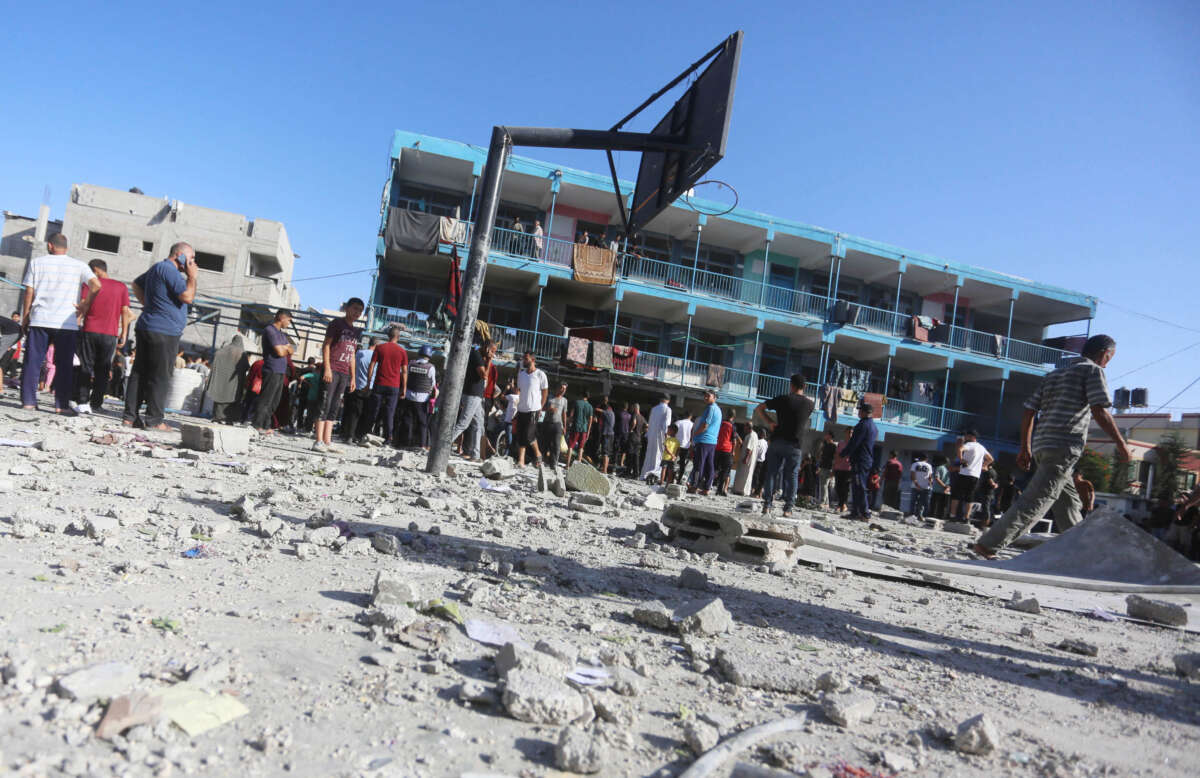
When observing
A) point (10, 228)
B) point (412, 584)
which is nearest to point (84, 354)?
point (412, 584)

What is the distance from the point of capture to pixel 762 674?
6.90 feet

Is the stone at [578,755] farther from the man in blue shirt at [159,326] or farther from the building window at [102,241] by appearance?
the building window at [102,241]

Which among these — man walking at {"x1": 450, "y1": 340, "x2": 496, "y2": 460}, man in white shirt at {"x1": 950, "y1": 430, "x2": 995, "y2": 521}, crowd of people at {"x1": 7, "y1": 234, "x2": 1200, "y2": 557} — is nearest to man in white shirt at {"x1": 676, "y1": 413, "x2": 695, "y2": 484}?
crowd of people at {"x1": 7, "y1": 234, "x2": 1200, "y2": 557}

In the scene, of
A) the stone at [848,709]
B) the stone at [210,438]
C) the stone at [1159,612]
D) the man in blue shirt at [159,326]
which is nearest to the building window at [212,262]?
the man in blue shirt at [159,326]

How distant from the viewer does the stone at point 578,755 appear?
143cm

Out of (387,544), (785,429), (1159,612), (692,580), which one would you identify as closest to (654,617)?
(692,580)

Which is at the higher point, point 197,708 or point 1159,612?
point 1159,612

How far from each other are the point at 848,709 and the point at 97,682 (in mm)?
1777

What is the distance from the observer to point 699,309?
2264 cm

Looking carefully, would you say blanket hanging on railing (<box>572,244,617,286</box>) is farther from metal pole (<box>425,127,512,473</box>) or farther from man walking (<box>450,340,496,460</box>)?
metal pole (<box>425,127,512,473</box>)

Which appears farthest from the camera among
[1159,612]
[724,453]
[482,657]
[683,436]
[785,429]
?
[683,436]

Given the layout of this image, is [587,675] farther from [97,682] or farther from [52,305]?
[52,305]

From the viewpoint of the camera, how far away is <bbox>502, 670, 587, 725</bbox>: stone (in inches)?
64.4

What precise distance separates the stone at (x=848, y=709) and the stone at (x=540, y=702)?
70 centimetres
